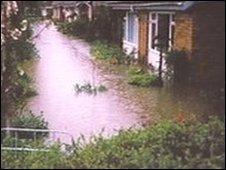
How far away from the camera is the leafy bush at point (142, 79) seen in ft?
57.3

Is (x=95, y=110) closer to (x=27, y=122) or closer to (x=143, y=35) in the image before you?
(x=27, y=122)

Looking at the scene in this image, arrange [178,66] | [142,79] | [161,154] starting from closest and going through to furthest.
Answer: [161,154], [178,66], [142,79]

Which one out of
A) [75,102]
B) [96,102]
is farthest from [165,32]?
[75,102]

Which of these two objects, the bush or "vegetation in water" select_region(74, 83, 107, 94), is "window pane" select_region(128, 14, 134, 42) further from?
"vegetation in water" select_region(74, 83, 107, 94)

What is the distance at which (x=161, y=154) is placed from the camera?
567 centimetres

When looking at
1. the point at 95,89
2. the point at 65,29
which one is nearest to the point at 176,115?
the point at 95,89

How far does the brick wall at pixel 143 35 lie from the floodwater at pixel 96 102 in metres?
0.91

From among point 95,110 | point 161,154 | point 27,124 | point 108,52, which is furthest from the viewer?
point 108,52

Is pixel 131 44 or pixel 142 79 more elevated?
pixel 131 44

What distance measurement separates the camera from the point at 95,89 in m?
16.8

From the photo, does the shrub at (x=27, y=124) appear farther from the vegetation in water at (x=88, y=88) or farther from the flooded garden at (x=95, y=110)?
the vegetation in water at (x=88, y=88)

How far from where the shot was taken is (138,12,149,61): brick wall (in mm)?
22516

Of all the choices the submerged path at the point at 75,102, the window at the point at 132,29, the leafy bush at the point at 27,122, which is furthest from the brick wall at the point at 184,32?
the leafy bush at the point at 27,122

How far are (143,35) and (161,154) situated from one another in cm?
1746
